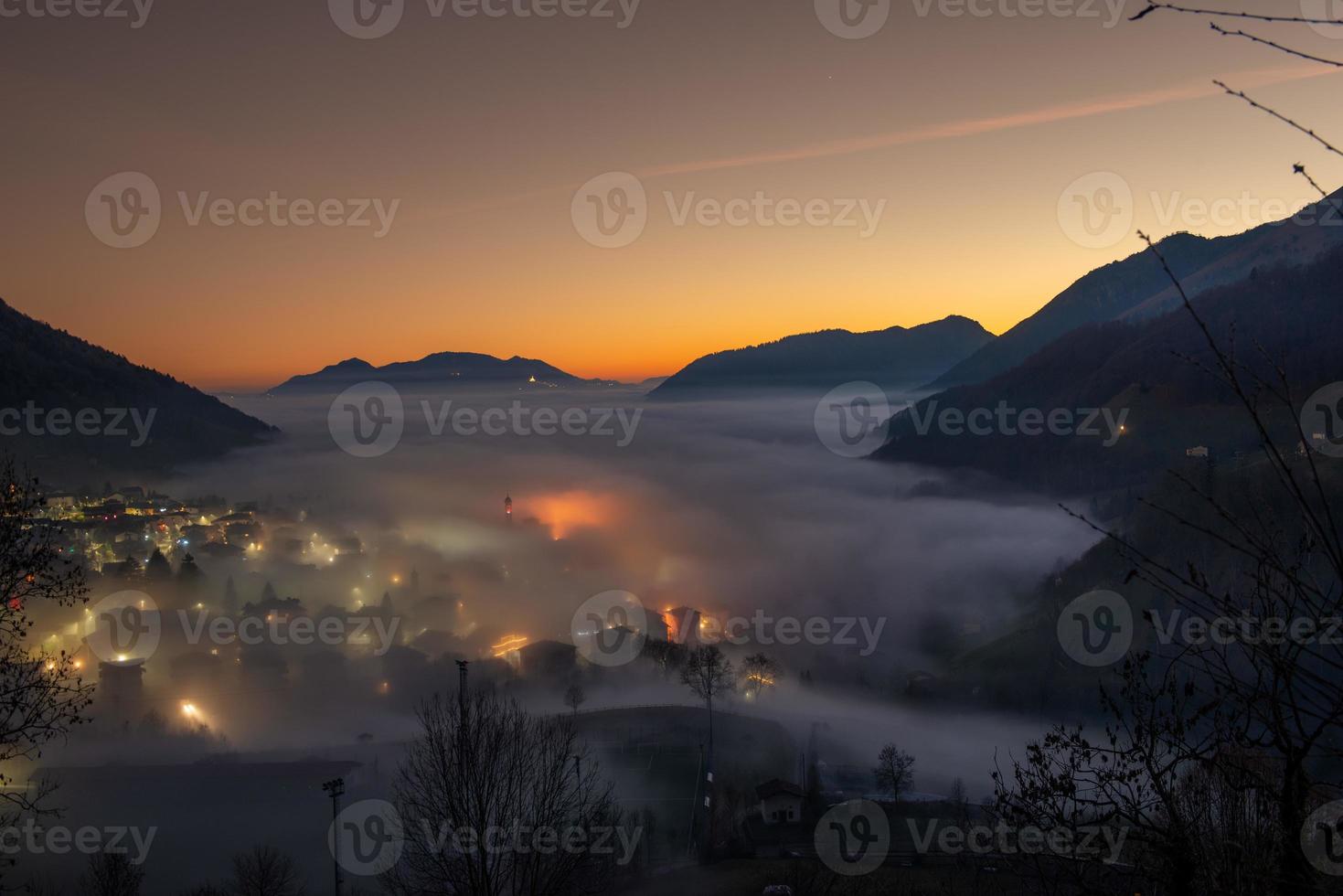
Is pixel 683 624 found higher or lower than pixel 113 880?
lower

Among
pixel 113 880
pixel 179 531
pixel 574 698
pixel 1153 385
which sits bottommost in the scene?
Result: pixel 574 698

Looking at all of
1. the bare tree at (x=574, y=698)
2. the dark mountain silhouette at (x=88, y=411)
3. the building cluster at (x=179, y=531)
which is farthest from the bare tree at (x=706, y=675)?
the dark mountain silhouette at (x=88, y=411)

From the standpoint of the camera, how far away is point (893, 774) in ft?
111

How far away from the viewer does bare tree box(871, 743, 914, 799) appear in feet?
112

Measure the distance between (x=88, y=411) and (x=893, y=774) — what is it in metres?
145

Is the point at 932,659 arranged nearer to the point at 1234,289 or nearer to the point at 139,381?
the point at 1234,289

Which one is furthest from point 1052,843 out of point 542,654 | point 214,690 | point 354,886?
point 214,690

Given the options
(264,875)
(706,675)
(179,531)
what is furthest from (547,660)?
(179,531)

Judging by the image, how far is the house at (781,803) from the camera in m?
30.5

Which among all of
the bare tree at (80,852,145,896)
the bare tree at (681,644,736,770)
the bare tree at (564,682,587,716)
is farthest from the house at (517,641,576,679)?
the bare tree at (80,852,145,896)

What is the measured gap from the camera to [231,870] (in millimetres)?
25078

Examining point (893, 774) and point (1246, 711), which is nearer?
point (1246, 711)

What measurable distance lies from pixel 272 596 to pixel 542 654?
28469 mm

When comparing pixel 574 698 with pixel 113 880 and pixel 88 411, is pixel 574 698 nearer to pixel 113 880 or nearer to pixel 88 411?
pixel 113 880
